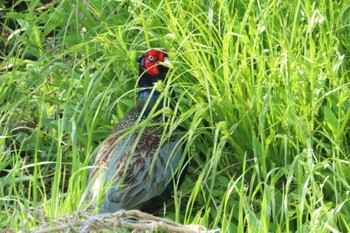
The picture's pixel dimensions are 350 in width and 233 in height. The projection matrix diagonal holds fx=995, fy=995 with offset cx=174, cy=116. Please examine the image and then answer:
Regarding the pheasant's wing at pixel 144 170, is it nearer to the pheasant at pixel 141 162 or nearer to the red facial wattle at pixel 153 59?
the pheasant at pixel 141 162

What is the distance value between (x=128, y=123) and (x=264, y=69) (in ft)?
1.97

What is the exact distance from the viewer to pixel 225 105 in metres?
3.78

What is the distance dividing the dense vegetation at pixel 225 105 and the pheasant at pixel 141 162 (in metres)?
0.08

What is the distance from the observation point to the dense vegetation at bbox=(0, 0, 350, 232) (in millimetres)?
3463

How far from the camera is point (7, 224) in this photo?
3307mm

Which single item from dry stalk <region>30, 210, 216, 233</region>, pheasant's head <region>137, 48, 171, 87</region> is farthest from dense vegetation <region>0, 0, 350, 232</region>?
dry stalk <region>30, 210, 216, 233</region>

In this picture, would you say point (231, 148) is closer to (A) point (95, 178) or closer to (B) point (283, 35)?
(B) point (283, 35)

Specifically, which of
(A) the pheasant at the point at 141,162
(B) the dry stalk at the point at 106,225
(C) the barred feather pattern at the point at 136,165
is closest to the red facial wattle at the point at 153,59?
(A) the pheasant at the point at 141,162

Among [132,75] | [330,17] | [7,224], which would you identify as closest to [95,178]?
[7,224]

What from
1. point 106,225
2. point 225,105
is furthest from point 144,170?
point 106,225

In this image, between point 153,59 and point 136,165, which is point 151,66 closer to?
point 153,59

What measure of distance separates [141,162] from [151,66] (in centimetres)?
40

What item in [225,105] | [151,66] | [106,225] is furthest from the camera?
[151,66]

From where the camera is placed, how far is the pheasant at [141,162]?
3.71m
